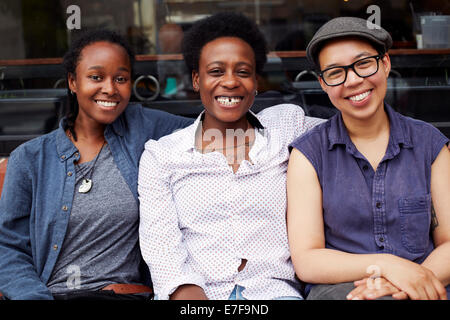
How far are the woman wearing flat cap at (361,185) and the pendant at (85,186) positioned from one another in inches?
29.9

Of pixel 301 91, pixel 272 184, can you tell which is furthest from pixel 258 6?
pixel 272 184

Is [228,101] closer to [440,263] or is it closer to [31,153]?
[31,153]

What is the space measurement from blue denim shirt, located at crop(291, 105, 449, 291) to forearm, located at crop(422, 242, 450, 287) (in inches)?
2.1

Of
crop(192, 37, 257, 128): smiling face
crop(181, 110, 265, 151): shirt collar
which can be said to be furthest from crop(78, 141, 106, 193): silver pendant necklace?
crop(192, 37, 257, 128): smiling face

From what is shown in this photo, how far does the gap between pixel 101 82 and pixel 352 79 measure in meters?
0.95

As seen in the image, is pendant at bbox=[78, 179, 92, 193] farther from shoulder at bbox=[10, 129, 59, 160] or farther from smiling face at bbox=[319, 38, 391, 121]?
smiling face at bbox=[319, 38, 391, 121]

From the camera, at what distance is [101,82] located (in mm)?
1998

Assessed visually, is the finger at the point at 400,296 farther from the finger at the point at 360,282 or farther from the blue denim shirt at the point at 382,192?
the blue denim shirt at the point at 382,192

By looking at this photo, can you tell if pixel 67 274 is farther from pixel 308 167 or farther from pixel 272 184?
pixel 308 167

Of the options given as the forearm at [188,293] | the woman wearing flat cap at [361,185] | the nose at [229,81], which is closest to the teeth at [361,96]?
the woman wearing flat cap at [361,185]

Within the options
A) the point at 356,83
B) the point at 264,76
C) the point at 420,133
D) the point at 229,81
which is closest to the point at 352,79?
the point at 356,83

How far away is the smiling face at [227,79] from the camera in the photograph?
1.93 m
